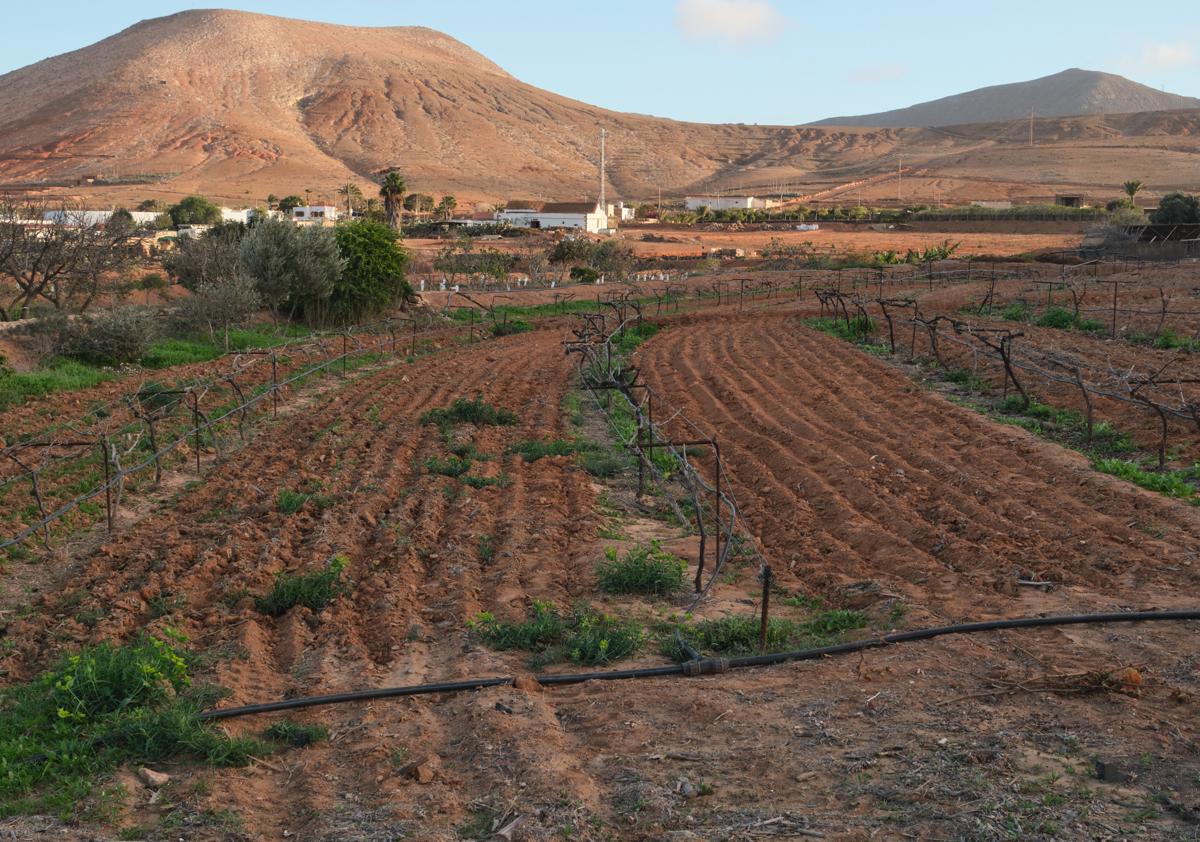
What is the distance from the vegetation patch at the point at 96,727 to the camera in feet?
16.4

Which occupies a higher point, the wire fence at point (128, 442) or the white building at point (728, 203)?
the white building at point (728, 203)

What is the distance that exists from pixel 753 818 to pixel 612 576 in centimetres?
339

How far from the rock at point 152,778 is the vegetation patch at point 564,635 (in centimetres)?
230

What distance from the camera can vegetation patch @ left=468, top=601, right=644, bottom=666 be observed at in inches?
262

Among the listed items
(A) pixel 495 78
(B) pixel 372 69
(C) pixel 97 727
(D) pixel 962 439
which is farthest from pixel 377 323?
(A) pixel 495 78

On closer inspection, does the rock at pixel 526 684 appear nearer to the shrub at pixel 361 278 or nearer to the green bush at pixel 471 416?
the green bush at pixel 471 416

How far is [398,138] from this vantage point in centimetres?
13400

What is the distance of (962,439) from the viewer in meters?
13.0

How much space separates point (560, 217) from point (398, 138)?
60945 mm

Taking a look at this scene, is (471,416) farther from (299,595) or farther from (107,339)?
(107,339)

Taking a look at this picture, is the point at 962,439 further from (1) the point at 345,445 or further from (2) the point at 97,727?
(2) the point at 97,727

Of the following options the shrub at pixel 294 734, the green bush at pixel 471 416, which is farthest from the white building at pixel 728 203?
the shrub at pixel 294 734

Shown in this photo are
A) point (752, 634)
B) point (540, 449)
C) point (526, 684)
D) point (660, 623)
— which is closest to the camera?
point (526, 684)

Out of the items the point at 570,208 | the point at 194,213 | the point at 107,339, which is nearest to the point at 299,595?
the point at 107,339
